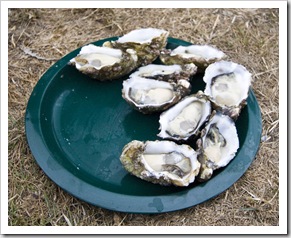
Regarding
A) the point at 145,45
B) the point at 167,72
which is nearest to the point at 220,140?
the point at 167,72

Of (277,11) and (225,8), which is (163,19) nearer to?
(225,8)

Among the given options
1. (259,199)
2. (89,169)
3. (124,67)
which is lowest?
(259,199)

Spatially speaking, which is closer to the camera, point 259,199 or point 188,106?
point 259,199

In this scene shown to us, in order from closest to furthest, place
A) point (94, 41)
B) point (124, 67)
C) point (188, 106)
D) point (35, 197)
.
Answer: point (35, 197) < point (188, 106) < point (124, 67) < point (94, 41)

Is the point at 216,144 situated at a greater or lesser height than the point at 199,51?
lesser

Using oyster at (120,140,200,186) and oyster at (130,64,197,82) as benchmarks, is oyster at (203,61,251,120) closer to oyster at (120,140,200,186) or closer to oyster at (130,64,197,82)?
oyster at (130,64,197,82)

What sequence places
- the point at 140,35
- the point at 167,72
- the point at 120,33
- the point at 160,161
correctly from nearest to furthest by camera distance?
the point at 160,161 < the point at 167,72 < the point at 140,35 < the point at 120,33

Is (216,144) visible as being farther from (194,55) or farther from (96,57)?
(96,57)

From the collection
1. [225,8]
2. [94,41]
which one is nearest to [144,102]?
[94,41]
